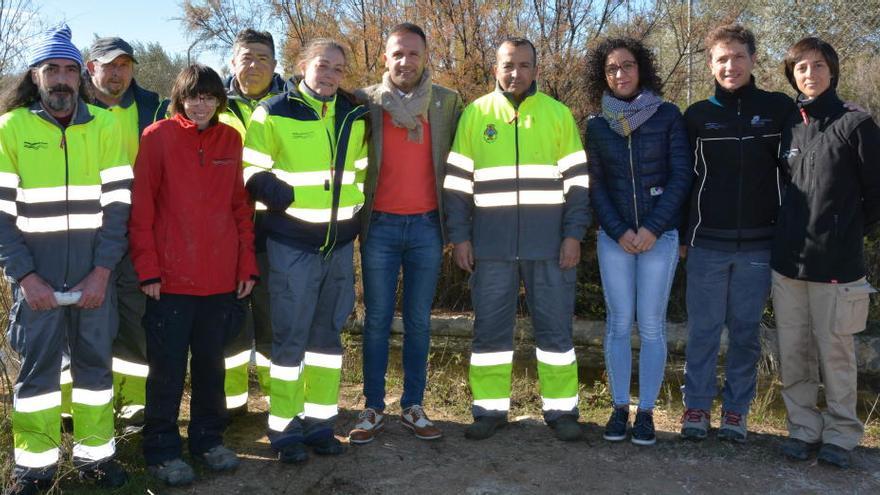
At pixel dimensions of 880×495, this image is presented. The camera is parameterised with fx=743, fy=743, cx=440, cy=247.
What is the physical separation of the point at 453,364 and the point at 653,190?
12.3 ft

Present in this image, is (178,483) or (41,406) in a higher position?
(41,406)

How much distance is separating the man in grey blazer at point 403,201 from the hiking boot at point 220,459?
0.75 metres

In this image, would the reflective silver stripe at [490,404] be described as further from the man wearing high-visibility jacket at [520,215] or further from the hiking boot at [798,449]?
the hiking boot at [798,449]

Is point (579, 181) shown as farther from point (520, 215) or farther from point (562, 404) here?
point (562, 404)

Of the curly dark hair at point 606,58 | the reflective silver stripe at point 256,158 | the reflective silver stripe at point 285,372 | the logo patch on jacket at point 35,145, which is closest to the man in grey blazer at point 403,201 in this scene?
the reflective silver stripe at point 285,372

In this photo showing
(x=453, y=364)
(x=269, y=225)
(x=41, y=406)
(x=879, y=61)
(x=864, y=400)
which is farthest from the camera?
(x=879, y=61)

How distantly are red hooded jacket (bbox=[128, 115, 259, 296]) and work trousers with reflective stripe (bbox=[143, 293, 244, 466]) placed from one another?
12cm

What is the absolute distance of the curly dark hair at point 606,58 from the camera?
15.0 ft

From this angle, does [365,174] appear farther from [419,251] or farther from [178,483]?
[178,483]

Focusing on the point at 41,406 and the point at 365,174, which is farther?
the point at 365,174

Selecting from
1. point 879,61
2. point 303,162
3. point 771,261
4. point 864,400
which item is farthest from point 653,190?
point 879,61

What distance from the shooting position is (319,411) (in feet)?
14.5

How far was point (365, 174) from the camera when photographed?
15.0ft

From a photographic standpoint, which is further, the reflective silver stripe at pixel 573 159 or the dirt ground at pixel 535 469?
the reflective silver stripe at pixel 573 159
